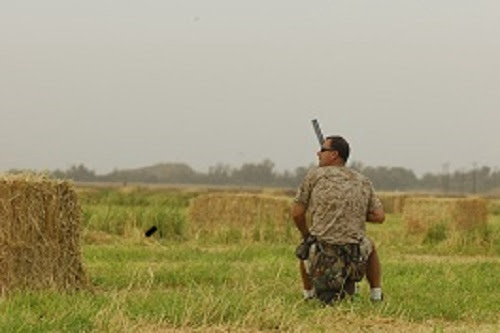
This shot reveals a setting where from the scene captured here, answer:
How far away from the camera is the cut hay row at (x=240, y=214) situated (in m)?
22.2

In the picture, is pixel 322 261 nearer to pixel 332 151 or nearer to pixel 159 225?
pixel 332 151

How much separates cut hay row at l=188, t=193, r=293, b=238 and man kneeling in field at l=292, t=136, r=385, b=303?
1198 cm

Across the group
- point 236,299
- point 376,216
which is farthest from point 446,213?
point 236,299

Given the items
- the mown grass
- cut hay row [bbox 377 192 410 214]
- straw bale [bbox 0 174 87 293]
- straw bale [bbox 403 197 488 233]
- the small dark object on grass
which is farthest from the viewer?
cut hay row [bbox 377 192 410 214]

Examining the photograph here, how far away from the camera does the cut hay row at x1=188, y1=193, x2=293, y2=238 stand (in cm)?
2217

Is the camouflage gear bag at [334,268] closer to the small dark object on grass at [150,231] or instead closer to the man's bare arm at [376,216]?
the man's bare arm at [376,216]

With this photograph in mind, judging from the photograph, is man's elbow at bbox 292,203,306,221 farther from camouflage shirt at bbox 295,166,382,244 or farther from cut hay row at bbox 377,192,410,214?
cut hay row at bbox 377,192,410,214

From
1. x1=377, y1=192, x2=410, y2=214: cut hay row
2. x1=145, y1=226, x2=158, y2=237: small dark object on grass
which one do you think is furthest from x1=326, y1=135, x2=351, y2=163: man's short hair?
x1=377, y1=192, x2=410, y2=214: cut hay row

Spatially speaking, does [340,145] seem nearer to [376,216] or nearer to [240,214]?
[376,216]

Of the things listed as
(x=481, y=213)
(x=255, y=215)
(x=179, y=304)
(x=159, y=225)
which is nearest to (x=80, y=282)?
(x=179, y=304)

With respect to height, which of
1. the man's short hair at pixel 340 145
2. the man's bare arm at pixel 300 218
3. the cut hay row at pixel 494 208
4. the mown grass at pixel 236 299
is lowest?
the mown grass at pixel 236 299

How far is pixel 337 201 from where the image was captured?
9383 mm

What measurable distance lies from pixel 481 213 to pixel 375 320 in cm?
1672

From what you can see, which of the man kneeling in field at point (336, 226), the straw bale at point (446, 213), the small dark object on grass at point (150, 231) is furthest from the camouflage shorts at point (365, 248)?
the straw bale at point (446, 213)
